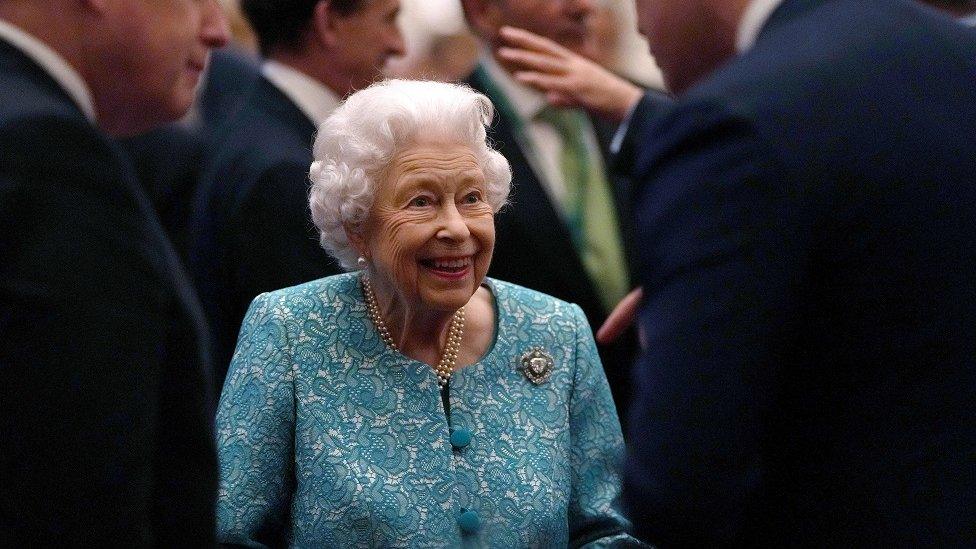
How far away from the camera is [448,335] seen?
331 centimetres

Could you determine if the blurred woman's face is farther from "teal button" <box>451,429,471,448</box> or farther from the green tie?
the green tie

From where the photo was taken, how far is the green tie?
4168 mm

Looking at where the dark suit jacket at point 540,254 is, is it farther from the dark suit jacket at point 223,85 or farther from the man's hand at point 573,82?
the dark suit jacket at point 223,85

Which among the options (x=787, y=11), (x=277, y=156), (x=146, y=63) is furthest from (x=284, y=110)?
(x=787, y=11)

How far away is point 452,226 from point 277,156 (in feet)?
2.85

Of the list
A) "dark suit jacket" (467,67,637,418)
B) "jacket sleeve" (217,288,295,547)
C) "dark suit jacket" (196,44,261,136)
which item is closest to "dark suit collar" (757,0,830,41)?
"jacket sleeve" (217,288,295,547)

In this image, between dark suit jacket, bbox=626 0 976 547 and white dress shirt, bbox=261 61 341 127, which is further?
white dress shirt, bbox=261 61 341 127

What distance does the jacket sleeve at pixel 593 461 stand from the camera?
3.15 metres

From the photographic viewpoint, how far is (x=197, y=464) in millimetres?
2092

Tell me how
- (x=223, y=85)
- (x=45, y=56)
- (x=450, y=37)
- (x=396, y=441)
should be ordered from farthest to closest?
(x=450, y=37) < (x=223, y=85) < (x=396, y=441) < (x=45, y=56)

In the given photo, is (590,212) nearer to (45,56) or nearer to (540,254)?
(540,254)

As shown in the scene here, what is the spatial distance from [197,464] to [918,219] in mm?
1139

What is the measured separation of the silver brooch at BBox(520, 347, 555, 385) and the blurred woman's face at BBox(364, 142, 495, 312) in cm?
20

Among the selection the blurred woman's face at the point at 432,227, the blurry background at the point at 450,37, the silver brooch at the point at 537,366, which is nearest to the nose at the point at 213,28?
the blurred woman's face at the point at 432,227
